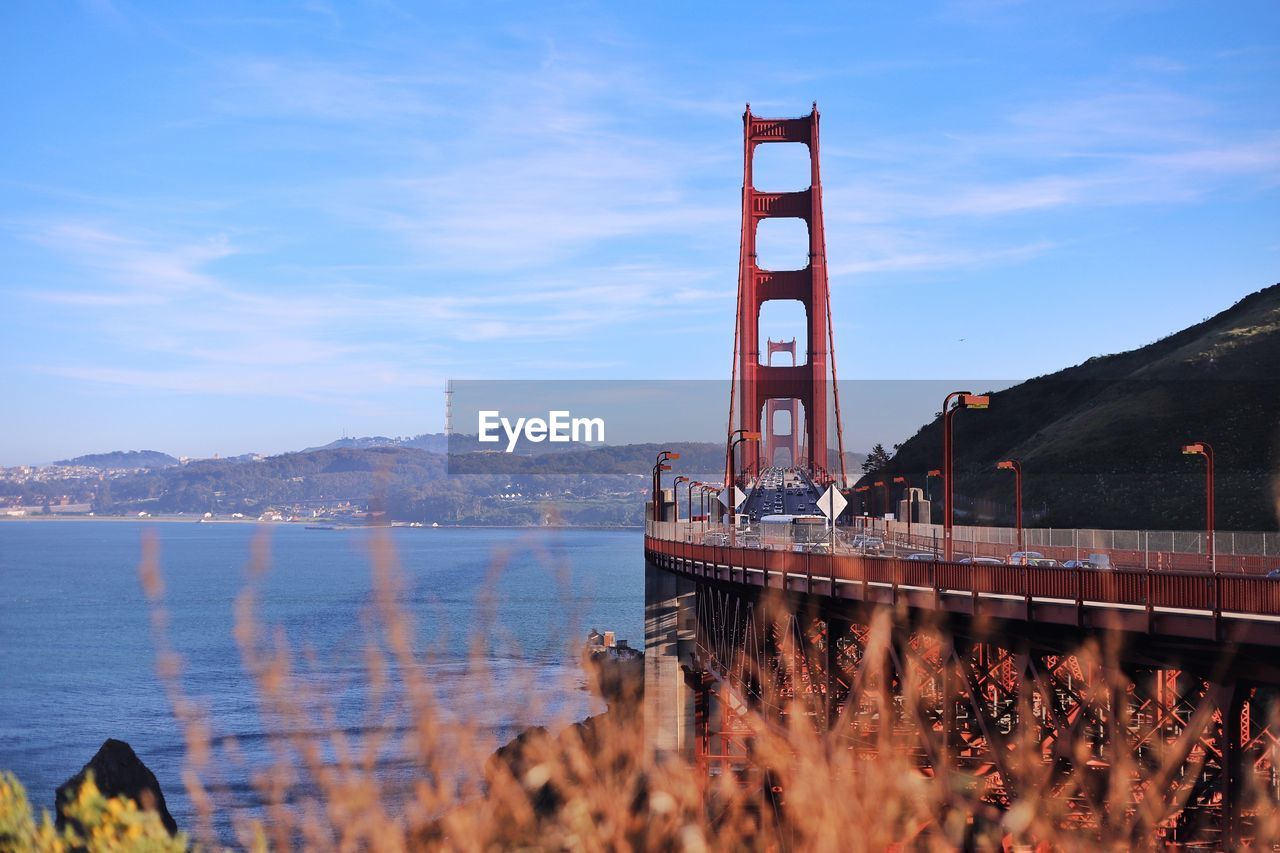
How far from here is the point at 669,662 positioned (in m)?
47.5

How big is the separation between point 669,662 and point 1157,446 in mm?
65668

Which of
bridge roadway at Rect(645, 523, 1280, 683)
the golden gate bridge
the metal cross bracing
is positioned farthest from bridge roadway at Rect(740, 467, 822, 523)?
bridge roadway at Rect(645, 523, 1280, 683)

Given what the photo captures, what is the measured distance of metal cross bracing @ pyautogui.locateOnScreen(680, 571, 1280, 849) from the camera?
542 inches

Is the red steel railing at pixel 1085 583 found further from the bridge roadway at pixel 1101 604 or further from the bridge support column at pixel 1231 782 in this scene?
the bridge support column at pixel 1231 782

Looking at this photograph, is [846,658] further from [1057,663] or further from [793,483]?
[793,483]

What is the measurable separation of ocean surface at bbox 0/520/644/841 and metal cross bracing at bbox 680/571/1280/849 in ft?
14.0

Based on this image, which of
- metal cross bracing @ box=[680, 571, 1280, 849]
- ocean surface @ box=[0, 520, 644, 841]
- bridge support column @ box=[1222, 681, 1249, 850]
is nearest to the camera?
bridge support column @ box=[1222, 681, 1249, 850]

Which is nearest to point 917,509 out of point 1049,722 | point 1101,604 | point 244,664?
point 244,664

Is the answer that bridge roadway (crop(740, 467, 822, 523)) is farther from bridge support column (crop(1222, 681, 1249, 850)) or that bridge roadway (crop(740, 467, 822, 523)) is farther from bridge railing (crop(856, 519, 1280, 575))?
bridge support column (crop(1222, 681, 1249, 850))

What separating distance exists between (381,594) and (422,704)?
67cm

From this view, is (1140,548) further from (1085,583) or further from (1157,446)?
(1157,446)

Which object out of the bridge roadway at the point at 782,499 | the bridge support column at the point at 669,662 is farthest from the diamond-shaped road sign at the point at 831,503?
the bridge roadway at the point at 782,499

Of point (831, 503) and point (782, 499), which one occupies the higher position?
point (831, 503)

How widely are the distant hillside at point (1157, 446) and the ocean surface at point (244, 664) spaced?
3160 centimetres
